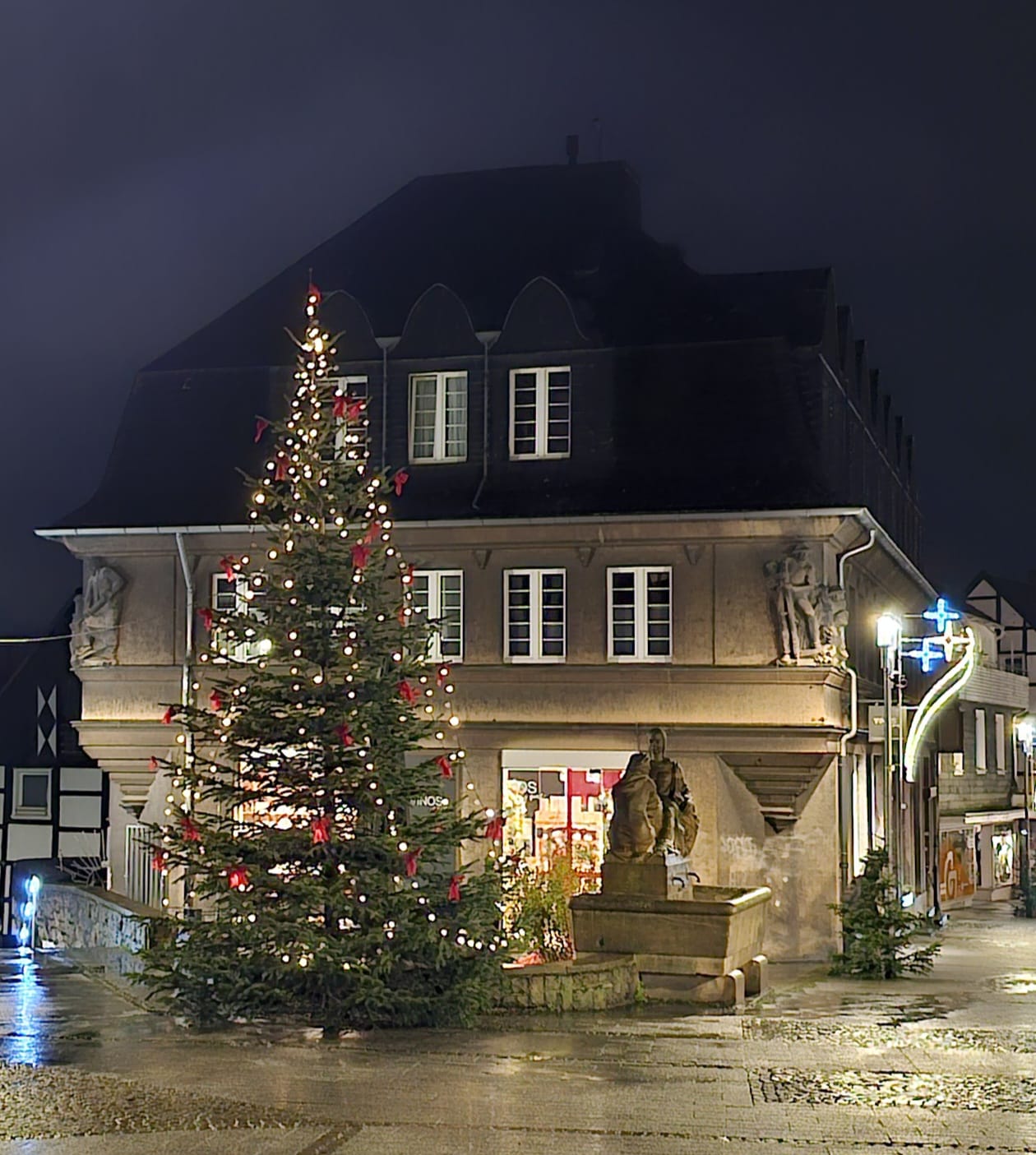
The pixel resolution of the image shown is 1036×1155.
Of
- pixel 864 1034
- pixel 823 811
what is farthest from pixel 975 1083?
pixel 823 811

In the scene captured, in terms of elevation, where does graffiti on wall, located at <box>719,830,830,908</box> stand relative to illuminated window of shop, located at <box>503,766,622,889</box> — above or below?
below

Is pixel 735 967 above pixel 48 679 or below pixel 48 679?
below

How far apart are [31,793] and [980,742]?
28618mm

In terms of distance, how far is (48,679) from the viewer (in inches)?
1826

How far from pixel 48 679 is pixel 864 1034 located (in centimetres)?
3343

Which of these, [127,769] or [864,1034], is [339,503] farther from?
[127,769]

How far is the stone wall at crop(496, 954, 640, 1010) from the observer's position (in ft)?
56.7

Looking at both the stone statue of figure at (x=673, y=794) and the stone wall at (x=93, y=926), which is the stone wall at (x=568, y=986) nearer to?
the stone statue of figure at (x=673, y=794)

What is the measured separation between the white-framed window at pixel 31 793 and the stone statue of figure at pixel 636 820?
28796 mm

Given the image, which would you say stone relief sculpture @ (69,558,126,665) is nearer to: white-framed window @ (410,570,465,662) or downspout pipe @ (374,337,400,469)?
downspout pipe @ (374,337,400,469)

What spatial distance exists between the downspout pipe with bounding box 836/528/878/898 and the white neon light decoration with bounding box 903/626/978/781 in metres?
1.27

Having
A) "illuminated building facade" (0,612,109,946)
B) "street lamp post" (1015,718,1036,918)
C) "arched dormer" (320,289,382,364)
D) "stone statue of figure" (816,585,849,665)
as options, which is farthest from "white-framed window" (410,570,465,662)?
"street lamp post" (1015,718,1036,918)

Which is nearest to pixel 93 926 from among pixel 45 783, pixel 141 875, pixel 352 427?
pixel 352 427

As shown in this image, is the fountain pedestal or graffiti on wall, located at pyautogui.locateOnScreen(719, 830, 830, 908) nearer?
the fountain pedestal
